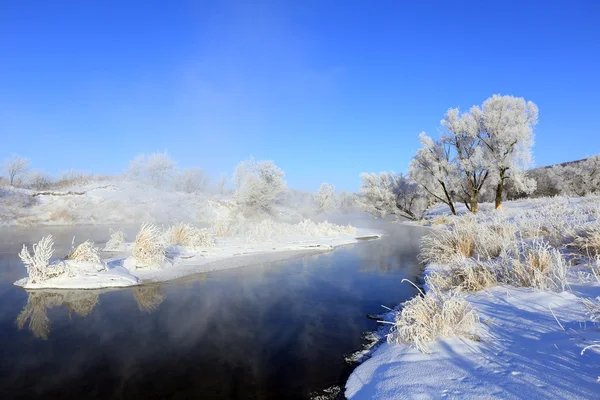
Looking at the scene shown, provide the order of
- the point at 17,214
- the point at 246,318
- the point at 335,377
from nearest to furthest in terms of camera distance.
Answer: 1. the point at 335,377
2. the point at 246,318
3. the point at 17,214

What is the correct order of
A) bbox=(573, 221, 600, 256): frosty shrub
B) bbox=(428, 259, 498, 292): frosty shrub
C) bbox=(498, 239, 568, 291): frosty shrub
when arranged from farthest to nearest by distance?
bbox=(573, 221, 600, 256): frosty shrub
bbox=(428, 259, 498, 292): frosty shrub
bbox=(498, 239, 568, 291): frosty shrub

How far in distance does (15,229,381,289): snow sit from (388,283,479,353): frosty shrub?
20.6ft

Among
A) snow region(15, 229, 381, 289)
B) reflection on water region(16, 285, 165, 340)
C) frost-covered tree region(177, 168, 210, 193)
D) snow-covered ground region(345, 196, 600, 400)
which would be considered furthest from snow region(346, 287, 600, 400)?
frost-covered tree region(177, 168, 210, 193)

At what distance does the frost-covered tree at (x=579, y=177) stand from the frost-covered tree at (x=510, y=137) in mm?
11813

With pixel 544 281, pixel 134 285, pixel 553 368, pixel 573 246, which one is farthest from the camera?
pixel 134 285

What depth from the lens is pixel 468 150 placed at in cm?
2555

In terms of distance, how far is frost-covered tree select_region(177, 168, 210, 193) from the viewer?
6150 cm

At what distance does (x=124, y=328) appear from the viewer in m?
4.91

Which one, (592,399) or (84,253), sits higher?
(84,253)

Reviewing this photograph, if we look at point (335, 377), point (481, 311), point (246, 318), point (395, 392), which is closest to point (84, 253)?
point (246, 318)

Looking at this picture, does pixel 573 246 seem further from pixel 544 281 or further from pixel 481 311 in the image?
pixel 481 311

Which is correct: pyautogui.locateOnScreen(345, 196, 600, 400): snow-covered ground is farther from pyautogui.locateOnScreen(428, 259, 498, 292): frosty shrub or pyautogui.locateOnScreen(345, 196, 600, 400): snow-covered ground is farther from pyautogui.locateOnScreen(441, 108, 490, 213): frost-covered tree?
pyautogui.locateOnScreen(441, 108, 490, 213): frost-covered tree

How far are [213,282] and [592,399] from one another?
713cm

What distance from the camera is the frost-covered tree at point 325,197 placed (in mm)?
54094
